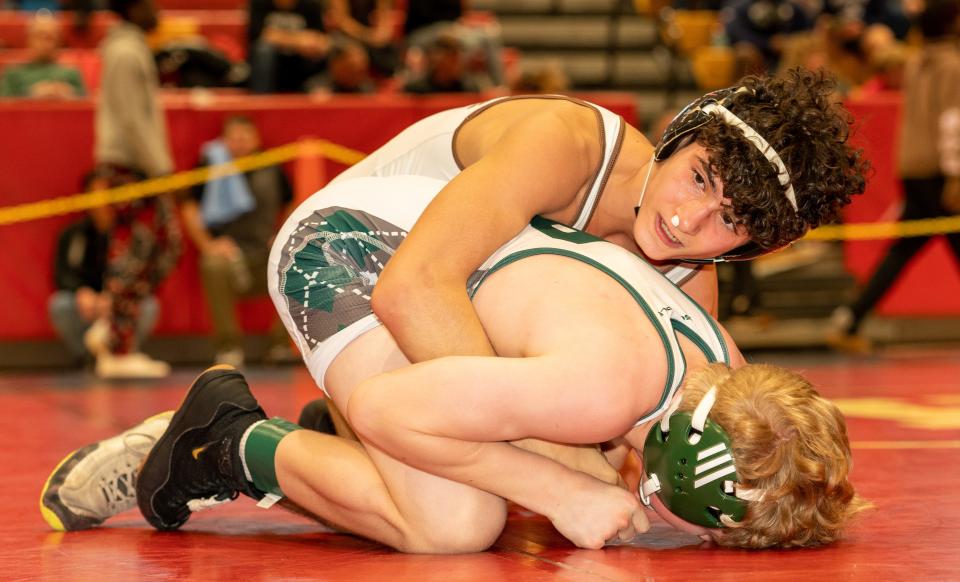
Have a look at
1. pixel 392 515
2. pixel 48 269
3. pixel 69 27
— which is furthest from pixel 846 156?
pixel 69 27

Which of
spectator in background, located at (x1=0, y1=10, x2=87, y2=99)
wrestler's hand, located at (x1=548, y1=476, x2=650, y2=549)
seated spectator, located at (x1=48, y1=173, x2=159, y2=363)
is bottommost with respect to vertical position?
seated spectator, located at (x1=48, y1=173, x2=159, y2=363)

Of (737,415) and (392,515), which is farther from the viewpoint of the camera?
(392,515)

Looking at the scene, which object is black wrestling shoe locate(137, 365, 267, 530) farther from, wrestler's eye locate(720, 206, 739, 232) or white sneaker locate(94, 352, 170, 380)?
white sneaker locate(94, 352, 170, 380)

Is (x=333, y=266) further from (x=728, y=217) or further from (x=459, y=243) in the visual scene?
(x=728, y=217)

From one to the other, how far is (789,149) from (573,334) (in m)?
0.58

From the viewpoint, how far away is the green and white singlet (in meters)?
2.77

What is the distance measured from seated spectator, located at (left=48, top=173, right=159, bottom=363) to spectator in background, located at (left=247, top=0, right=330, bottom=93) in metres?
2.07

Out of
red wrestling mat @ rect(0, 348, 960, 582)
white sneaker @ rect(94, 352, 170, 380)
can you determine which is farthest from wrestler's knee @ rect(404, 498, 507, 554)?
white sneaker @ rect(94, 352, 170, 380)

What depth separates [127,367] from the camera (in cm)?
709

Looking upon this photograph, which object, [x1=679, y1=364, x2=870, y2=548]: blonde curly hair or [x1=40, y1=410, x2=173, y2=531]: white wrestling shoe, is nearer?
[x1=679, y1=364, x2=870, y2=548]: blonde curly hair

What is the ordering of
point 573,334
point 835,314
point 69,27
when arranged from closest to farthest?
point 573,334 → point 835,314 → point 69,27

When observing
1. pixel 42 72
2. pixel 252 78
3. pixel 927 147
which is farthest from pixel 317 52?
pixel 927 147

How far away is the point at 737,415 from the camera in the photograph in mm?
2516

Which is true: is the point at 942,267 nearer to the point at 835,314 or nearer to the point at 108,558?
the point at 835,314
